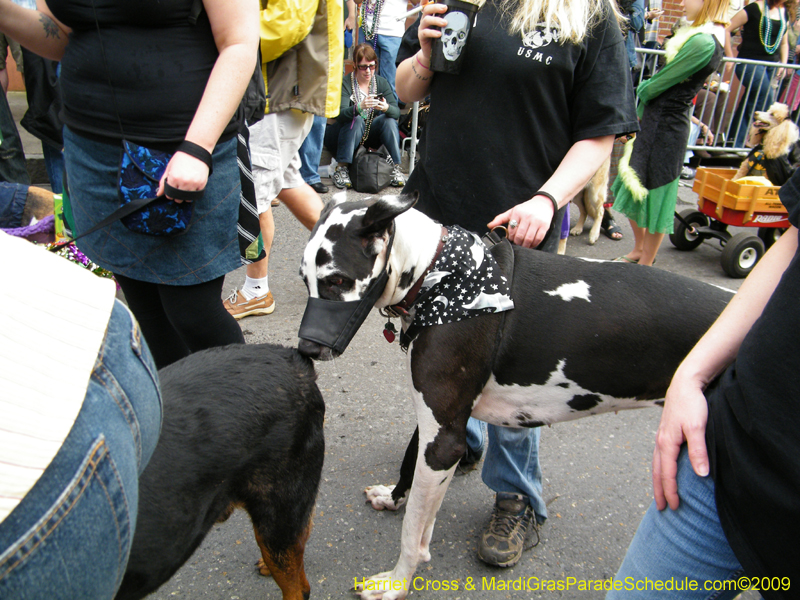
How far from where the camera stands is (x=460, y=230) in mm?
1884

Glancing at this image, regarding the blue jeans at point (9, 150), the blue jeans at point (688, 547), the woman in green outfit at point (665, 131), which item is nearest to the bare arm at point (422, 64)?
the blue jeans at point (688, 547)

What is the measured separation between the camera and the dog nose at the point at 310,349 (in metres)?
1.70

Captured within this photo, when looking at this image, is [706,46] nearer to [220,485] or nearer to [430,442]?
[430,442]

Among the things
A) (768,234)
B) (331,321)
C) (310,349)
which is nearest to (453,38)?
(331,321)

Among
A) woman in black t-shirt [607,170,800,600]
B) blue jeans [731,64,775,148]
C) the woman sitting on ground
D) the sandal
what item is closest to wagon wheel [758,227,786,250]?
the sandal

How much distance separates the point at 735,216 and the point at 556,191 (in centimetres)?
422

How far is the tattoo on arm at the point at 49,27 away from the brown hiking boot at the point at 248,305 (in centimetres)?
219

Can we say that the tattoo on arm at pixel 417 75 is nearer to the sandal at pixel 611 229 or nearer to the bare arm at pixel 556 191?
the bare arm at pixel 556 191

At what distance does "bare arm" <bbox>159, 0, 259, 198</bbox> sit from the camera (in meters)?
1.87

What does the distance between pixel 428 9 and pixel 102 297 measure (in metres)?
1.65

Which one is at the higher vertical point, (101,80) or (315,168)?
(101,80)

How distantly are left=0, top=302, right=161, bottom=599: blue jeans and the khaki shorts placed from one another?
3.10 metres

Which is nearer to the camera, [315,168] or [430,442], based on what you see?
[430,442]

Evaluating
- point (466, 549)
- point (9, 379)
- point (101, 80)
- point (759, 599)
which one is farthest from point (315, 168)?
point (9, 379)
